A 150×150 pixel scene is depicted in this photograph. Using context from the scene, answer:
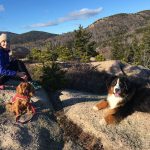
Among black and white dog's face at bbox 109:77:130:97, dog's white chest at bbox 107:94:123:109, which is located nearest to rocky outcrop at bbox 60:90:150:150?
dog's white chest at bbox 107:94:123:109

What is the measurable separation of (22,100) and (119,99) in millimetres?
2696

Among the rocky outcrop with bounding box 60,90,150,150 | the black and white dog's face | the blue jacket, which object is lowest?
the rocky outcrop with bounding box 60,90,150,150

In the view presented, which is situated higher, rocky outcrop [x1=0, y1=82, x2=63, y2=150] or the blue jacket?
the blue jacket

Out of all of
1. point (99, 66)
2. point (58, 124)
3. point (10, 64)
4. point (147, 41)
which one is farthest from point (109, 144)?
point (147, 41)

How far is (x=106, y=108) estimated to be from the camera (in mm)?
10727

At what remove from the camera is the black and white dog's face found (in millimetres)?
9818

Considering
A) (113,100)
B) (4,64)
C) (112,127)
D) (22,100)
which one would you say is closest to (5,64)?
(4,64)

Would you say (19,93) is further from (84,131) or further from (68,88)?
(68,88)

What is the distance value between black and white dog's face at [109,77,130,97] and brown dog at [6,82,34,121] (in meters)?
2.31

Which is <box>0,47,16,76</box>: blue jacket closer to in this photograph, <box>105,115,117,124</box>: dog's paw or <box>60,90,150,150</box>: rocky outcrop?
<box>60,90,150,150</box>: rocky outcrop

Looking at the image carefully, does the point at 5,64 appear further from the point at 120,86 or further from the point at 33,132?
the point at 120,86

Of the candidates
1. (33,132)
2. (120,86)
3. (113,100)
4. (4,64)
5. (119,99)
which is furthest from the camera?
(4,64)

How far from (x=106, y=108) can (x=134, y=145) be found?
76.0 inches

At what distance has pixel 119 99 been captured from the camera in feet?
32.7
